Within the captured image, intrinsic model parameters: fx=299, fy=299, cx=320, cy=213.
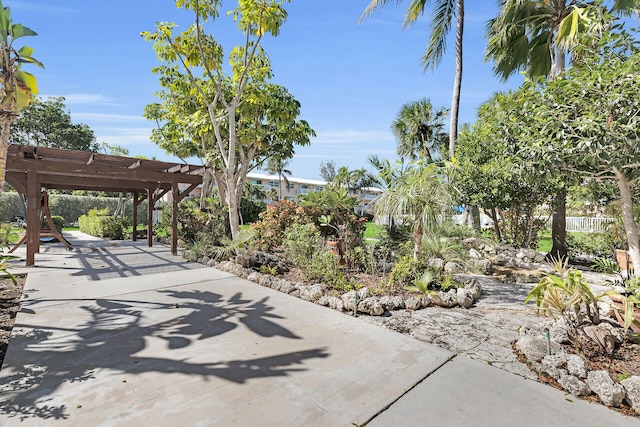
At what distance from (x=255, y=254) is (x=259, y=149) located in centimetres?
608

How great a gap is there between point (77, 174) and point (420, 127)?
590 inches

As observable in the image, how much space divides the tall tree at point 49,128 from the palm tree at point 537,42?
1318 inches

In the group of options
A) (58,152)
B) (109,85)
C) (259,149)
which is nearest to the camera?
(58,152)

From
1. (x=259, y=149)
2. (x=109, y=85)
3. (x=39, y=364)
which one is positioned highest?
(x=109, y=85)

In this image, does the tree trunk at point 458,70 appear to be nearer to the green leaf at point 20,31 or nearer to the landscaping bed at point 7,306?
the green leaf at point 20,31

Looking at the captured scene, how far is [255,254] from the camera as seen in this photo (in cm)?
759

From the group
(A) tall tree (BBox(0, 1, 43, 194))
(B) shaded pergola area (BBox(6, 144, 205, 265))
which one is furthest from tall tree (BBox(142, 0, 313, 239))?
(A) tall tree (BBox(0, 1, 43, 194))

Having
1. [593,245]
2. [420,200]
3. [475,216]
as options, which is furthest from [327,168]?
[420,200]

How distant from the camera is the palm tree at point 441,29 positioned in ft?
38.0

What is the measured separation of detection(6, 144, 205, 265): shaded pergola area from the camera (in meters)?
7.63

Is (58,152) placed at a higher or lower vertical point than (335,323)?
higher

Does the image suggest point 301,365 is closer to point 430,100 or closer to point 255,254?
point 255,254

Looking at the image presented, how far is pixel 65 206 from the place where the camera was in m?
22.2

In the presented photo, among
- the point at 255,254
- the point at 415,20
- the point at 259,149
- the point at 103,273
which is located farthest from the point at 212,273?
the point at 415,20
